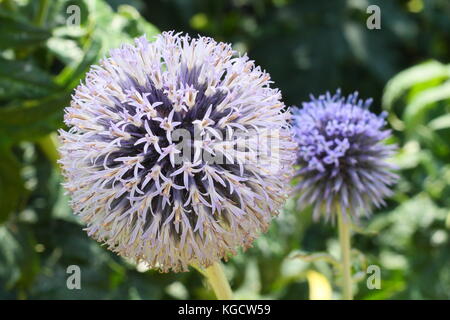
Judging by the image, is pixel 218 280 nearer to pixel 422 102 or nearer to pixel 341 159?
pixel 341 159

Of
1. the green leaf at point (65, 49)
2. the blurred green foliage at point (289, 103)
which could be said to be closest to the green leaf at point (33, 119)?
the blurred green foliage at point (289, 103)

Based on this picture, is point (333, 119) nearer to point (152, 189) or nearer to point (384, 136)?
point (384, 136)

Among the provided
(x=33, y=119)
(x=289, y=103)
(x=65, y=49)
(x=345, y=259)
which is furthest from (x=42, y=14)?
(x=289, y=103)

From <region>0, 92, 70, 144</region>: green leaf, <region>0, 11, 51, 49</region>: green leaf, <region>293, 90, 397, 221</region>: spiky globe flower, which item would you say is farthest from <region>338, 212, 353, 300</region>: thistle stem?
<region>0, 11, 51, 49</region>: green leaf

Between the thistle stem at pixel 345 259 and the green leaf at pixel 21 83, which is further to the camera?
the green leaf at pixel 21 83

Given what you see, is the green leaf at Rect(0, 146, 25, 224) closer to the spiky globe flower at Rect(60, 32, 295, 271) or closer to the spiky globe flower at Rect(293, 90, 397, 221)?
the spiky globe flower at Rect(60, 32, 295, 271)

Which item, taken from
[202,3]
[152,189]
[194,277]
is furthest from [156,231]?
[202,3]

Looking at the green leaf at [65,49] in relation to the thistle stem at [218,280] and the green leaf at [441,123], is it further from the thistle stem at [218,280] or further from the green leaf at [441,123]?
the green leaf at [441,123]
